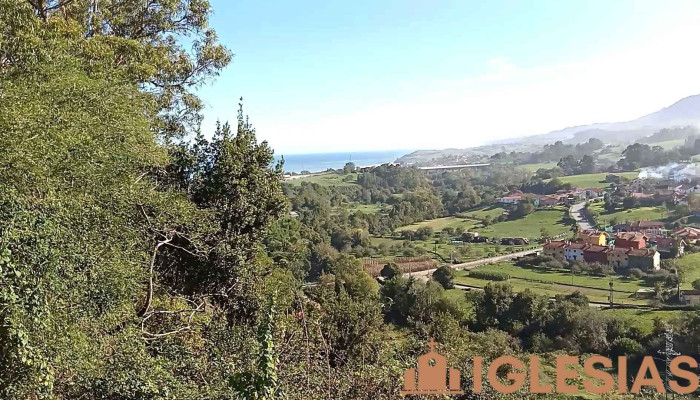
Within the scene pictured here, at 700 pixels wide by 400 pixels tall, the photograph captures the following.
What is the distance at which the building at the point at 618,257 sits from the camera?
917 inches

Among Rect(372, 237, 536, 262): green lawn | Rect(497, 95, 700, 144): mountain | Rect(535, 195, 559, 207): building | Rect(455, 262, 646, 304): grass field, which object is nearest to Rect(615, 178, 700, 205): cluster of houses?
Rect(535, 195, 559, 207): building

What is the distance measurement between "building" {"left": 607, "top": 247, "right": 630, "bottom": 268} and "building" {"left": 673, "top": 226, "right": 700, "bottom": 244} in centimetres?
425

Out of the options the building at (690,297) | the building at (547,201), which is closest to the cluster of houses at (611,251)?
the building at (690,297)

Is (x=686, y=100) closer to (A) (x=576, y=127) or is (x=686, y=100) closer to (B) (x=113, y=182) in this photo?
(A) (x=576, y=127)

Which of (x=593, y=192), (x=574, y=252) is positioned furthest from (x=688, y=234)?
(x=593, y=192)

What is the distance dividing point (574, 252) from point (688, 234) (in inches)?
259

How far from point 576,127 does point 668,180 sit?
122077 millimetres

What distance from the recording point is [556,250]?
25.7 m

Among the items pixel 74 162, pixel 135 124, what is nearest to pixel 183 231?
pixel 135 124

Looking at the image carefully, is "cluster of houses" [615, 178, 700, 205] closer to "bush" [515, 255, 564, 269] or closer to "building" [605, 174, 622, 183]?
"building" [605, 174, 622, 183]

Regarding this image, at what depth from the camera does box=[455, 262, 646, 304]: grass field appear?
19544mm

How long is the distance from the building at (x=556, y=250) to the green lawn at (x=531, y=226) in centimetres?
579

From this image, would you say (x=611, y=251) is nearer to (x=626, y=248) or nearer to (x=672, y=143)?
(x=626, y=248)

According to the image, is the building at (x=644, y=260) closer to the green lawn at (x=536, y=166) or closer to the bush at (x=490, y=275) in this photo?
the bush at (x=490, y=275)
